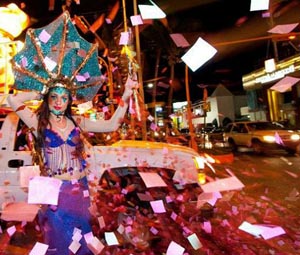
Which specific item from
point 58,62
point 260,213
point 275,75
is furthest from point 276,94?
point 58,62

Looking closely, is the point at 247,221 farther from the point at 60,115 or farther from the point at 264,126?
the point at 264,126

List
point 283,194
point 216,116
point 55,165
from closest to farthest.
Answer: point 55,165, point 283,194, point 216,116

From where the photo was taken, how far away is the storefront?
787 inches

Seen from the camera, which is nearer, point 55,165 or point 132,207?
point 55,165

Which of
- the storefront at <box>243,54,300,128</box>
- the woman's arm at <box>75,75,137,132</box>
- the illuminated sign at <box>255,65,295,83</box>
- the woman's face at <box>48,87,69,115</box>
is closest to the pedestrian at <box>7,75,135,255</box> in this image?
the woman's face at <box>48,87,69,115</box>

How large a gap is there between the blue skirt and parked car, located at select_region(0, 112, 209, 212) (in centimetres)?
165

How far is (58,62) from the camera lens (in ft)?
10.5

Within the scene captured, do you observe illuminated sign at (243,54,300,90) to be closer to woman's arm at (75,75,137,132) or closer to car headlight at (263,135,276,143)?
car headlight at (263,135,276,143)

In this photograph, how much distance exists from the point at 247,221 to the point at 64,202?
3.53 metres

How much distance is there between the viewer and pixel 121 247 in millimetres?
4578

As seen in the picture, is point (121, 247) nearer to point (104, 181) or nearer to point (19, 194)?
point (104, 181)

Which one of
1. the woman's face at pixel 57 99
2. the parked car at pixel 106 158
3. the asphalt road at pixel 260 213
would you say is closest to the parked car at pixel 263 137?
the asphalt road at pixel 260 213

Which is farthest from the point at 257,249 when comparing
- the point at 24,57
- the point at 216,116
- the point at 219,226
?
the point at 216,116

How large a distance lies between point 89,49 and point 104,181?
2024 mm
